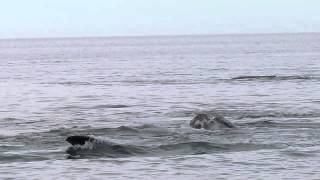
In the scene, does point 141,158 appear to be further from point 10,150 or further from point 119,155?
point 10,150

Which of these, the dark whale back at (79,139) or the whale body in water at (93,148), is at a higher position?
the dark whale back at (79,139)

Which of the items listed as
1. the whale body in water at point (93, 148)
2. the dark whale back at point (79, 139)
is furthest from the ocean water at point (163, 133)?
the dark whale back at point (79, 139)

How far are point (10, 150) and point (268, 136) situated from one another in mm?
7929

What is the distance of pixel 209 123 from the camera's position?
995 inches

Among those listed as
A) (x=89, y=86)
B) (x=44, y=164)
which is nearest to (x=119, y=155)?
(x=44, y=164)

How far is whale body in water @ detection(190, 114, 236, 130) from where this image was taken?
985 inches

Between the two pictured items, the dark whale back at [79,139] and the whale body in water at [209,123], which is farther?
the whale body in water at [209,123]

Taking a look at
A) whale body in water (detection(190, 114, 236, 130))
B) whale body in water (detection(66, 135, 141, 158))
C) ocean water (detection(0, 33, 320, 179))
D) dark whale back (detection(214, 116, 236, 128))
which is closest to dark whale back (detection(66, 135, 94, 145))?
whale body in water (detection(66, 135, 141, 158))

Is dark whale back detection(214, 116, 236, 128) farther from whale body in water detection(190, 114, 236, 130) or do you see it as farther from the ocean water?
the ocean water

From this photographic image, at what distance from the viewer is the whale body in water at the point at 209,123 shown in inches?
985

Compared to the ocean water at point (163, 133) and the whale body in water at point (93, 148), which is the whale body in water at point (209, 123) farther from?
the whale body in water at point (93, 148)

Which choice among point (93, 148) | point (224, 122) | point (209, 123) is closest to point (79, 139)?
point (93, 148)

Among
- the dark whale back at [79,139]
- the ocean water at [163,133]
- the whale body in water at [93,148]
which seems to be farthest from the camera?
the dark whale back at [79,139]

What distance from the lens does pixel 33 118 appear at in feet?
97.9
